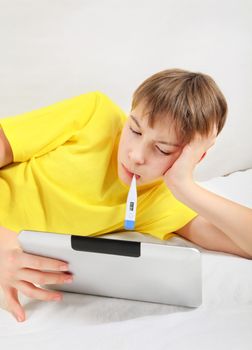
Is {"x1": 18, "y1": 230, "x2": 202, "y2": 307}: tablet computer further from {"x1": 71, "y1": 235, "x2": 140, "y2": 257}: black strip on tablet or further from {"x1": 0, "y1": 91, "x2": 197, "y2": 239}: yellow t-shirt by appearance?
{"x1": 0, "y1": 91, "x2": 197, "y2": 239}: yellow t-shirt

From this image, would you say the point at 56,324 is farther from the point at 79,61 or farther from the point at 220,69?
the point at 220,69

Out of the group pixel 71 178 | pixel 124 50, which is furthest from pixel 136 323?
pixel 124 50

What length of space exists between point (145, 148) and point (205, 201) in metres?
0.15

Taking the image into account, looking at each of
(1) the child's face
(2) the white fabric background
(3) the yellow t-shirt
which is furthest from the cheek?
(2) the white fabric background

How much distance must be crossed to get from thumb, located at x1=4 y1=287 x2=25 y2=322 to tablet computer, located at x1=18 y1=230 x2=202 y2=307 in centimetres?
7

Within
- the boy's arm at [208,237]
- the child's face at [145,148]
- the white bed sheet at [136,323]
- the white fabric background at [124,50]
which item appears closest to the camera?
the white bed sheet at [136,323]

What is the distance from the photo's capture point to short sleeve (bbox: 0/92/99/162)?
39.3 inches

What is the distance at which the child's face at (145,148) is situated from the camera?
0.88m

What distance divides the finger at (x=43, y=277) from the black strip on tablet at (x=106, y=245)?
0.07 meters

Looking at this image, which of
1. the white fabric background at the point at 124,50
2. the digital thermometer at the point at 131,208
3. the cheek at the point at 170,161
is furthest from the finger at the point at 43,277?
the white fabric background at the point at 124,50

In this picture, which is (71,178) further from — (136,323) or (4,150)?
(136,323)

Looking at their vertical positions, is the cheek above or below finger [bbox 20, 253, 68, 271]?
above

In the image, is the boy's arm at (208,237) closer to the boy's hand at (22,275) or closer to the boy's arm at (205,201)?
the boy's arm at (205,201)

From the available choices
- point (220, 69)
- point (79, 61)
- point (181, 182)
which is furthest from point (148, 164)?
point (220, 69)
